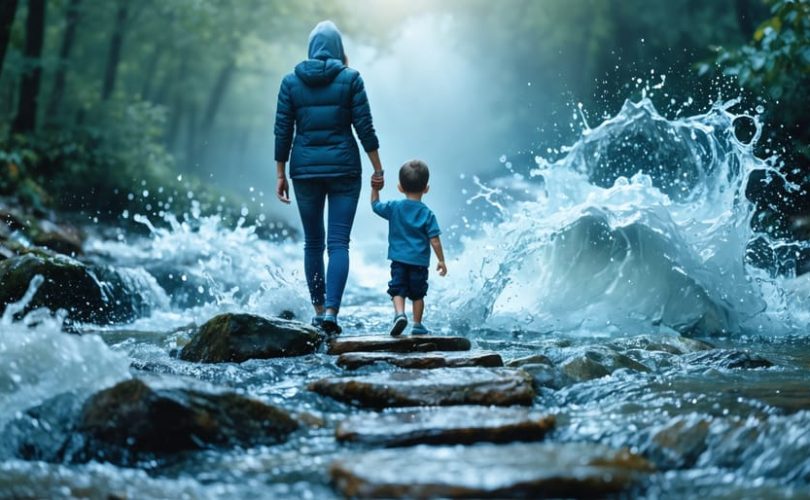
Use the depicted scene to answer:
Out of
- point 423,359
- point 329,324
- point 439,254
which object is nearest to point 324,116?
point 439,254

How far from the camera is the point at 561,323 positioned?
9328 mm

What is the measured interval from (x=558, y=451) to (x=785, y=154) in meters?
14.5

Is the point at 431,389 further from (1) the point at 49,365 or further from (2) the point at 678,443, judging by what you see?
(1) the point at 49,365

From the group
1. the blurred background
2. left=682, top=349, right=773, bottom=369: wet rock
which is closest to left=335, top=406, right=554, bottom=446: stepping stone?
left=682, top=349, right=773, bottom=369: wet rock

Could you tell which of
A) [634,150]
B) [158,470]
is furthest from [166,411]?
[634,150]

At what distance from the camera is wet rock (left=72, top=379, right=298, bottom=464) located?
3.85 m

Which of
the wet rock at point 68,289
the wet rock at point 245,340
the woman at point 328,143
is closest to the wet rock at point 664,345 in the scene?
the woman at point 328,143

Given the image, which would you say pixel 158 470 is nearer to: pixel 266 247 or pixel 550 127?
pixel 266 247

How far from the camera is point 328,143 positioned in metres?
6.95

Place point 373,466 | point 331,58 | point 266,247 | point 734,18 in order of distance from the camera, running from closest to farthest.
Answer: point 373,466 → point 331,58 → point 266,247 → point 734,18

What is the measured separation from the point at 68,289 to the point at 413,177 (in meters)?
3.76

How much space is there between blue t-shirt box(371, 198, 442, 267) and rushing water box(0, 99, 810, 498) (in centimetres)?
112

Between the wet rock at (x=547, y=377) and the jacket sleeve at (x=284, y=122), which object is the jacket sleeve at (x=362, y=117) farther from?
the wet rock at (x=547, y=377)

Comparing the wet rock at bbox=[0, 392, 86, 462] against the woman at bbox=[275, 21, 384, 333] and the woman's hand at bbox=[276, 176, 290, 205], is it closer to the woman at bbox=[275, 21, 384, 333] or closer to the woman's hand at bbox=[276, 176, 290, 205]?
the woman at bbox=[275, 21, 384, 333]
